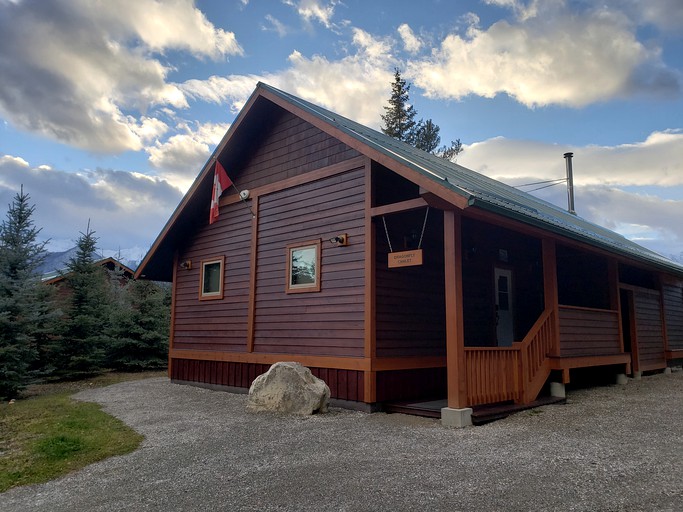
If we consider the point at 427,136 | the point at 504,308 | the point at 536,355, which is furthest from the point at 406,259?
the point at 427,136

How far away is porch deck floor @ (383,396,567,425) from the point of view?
6055 mm

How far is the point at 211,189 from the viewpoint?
1097 centimetres

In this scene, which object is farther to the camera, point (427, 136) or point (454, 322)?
point (427, 136)

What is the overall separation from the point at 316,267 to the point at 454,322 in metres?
2.84

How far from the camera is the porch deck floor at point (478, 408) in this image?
19.9 feet

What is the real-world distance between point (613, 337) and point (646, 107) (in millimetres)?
7700

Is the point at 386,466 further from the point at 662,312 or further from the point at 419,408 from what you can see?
the point at 662,312

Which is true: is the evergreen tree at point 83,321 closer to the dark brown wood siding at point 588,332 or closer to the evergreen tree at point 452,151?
the dark brown wood siding at point 588,332

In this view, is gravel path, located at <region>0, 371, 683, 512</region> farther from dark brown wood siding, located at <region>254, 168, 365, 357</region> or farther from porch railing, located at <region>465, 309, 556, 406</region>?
dark brown wood siding, located at <region>254, 168, 365, 357</region>

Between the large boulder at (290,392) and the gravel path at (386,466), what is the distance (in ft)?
0.75

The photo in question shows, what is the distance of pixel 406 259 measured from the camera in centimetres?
649

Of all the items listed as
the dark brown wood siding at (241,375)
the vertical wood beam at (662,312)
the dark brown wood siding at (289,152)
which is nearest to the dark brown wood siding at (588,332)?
the dark brown wood siding at (241,375)

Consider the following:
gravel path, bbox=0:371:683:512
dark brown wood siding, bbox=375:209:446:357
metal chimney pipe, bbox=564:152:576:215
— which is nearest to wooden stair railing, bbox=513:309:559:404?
gravel path, bbox=0:371:683:512

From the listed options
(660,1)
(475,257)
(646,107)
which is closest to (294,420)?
(475,257)
